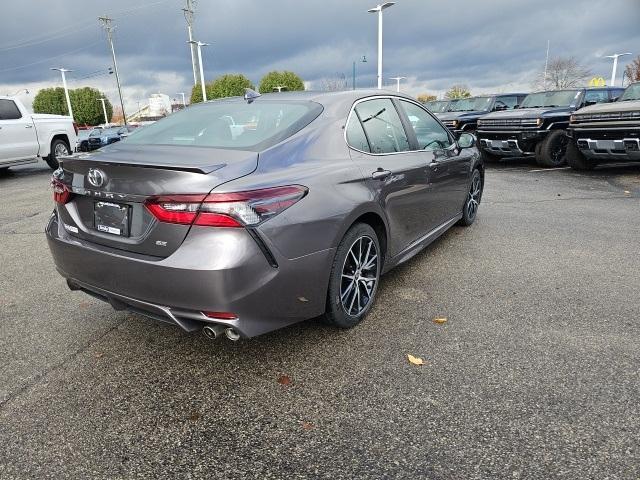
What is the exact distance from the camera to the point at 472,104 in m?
14.8

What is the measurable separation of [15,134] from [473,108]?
12.2m

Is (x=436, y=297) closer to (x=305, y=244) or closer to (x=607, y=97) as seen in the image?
(x=305, y=244)

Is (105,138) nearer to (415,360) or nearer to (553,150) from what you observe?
(553,150)

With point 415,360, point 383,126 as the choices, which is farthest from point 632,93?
point 415,360

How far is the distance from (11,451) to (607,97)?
13937 mm

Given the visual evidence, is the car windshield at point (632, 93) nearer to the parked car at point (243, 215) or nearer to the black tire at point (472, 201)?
the black tire at point (472, 201)

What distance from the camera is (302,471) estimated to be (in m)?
2.04

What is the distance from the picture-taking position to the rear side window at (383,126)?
349cm

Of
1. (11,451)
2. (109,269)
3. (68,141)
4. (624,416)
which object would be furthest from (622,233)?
(68,141)

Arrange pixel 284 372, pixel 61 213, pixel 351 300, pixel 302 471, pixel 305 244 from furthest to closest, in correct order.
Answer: pixel 351 300 → pixel 61 213 → pixel 284 372 → pixel 305 244 → pixel 302 471

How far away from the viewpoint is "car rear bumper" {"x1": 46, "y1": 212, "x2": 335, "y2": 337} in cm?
232

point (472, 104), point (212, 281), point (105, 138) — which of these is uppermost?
point (472, 104)

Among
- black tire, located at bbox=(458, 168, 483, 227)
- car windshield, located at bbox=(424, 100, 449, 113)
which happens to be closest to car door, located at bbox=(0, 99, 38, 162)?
black tire, located at bbox=(458, 168, 483, 227)

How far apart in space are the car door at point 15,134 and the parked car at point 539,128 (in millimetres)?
10828
